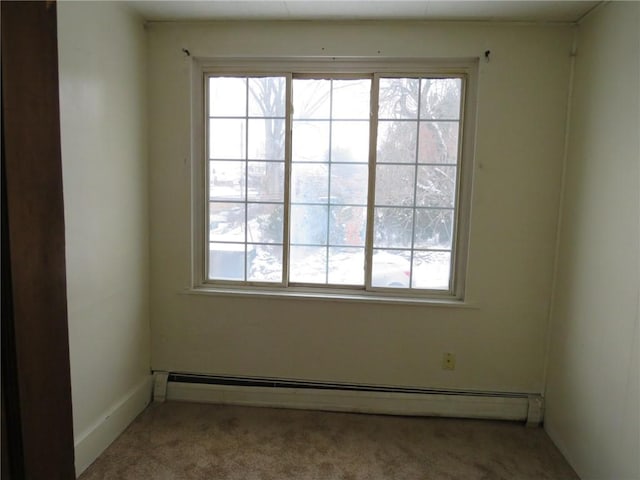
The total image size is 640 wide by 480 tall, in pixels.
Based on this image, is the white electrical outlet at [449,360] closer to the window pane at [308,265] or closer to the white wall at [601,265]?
the white wall at [601,265]

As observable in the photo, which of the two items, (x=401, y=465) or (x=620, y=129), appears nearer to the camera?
(x=620, y=129)

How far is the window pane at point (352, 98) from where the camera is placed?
2352 millimetres

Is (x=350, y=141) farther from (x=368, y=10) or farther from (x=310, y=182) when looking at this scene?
(x=368, y=10)

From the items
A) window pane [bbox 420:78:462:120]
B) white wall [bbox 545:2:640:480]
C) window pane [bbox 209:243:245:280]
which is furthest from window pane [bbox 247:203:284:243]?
white wall [bbox 545:2:640:480]

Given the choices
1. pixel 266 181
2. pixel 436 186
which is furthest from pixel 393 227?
pixel 266 181

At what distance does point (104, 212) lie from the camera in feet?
6.53

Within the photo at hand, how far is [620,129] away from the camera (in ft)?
5.72

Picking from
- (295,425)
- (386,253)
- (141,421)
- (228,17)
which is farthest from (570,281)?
(141,421)

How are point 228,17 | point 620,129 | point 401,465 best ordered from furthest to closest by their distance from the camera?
point 228,17
point 401,465
point 620,129

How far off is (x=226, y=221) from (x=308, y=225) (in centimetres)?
53

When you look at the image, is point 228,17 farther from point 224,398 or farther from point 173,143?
point 224,398

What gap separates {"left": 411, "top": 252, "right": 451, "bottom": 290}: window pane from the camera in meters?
2.41

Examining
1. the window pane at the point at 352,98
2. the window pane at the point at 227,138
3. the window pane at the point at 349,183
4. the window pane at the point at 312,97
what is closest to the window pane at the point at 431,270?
the window pane at the point at 349,183

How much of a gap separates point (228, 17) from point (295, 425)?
240 centimetres
